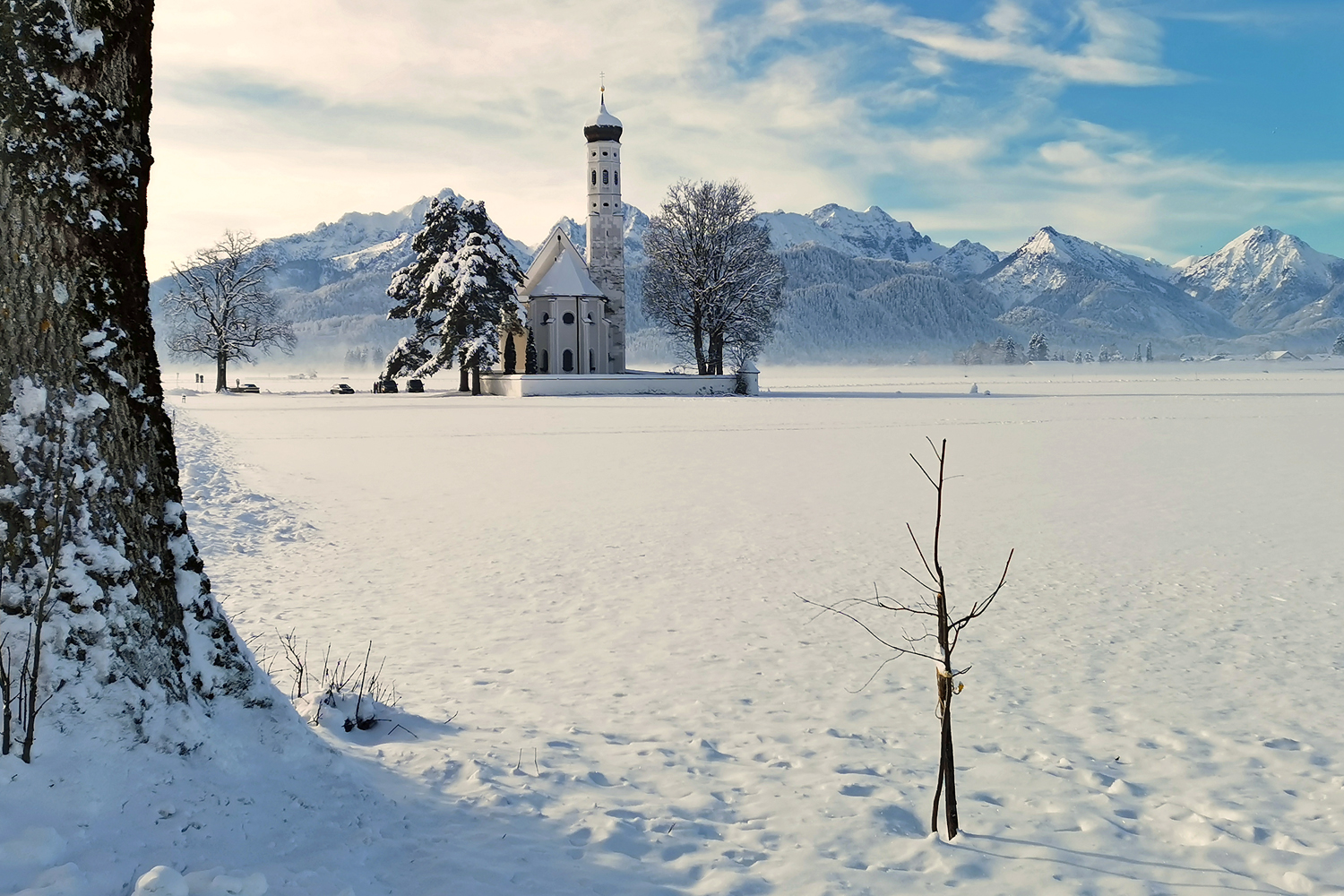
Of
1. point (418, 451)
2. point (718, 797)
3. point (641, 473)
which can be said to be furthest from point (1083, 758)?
point (418, 451)

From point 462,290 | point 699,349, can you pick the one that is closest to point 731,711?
point 462,290

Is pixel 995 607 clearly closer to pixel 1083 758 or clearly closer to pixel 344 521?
pixel 1083 758

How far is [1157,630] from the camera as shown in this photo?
7074 millimetres

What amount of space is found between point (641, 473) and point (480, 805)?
40.3 ft

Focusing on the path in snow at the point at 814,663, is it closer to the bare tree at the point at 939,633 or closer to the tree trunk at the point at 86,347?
the bare tree at the point at 939,633

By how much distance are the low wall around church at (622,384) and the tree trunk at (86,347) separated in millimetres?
44609

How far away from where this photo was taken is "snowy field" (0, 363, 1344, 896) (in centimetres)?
339

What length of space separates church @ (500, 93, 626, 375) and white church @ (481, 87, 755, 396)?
0.05 meters

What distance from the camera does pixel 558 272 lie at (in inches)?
2197

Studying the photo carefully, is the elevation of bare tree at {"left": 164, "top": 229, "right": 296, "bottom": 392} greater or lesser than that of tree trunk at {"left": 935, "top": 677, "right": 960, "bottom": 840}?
greater

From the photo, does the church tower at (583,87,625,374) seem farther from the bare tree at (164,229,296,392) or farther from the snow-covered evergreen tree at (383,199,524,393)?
the bare tree at (164,229,296,392)

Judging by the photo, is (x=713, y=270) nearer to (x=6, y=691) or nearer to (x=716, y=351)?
(x=716, y=351)

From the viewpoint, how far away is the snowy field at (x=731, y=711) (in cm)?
339

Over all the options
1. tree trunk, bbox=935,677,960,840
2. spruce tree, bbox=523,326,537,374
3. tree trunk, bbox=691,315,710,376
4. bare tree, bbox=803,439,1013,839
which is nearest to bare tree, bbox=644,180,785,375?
tree trunk, bbox=691,315,710,376
